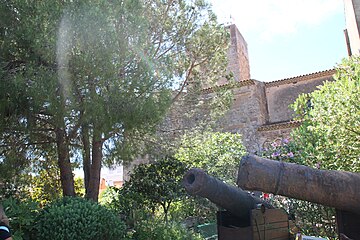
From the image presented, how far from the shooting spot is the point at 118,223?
6.34 metres

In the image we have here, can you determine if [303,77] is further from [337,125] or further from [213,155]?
[337,125]

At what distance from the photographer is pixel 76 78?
6.46m

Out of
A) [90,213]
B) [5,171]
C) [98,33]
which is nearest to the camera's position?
[90,213]

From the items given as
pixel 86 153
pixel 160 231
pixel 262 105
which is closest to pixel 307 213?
pixel 160 231

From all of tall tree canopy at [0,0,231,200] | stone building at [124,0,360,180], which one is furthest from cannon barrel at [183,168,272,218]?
stone building at [124,0,360,180]

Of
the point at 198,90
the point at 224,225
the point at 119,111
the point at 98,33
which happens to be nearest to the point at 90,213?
the point at 119,111

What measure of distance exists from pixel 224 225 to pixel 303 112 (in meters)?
4.42

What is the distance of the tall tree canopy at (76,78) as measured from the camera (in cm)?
607

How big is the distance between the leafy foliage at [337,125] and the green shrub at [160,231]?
308 centimetres

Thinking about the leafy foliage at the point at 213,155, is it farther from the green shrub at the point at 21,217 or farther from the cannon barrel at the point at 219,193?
A: the green shrub at the point at 21,217

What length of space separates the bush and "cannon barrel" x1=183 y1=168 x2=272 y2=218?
7.11 ft

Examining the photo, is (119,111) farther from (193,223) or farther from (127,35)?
(193,223)

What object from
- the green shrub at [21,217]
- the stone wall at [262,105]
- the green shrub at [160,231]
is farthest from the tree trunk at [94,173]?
the stone wall at [262,105]

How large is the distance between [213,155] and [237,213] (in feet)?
21.9
